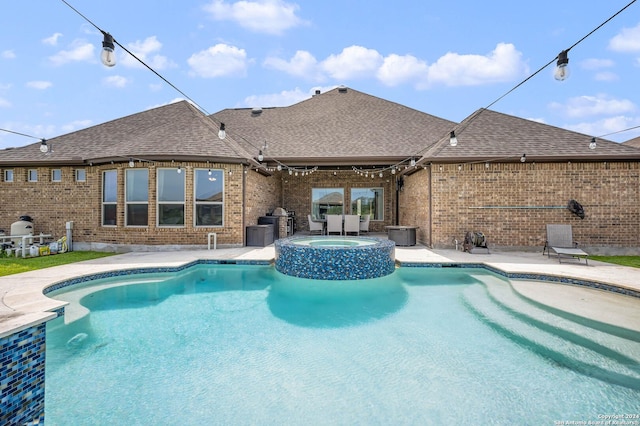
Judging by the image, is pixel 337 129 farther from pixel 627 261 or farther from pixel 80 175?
pixel 627 261

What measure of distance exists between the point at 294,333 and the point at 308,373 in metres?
1.02

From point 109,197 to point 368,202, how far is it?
1053cm

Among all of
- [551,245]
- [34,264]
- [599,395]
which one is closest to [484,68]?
[551,245]

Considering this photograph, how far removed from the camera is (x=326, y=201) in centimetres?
1455

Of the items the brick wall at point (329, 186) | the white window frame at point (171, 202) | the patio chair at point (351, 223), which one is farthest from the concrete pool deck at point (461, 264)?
the brick wall at point (329, 186)

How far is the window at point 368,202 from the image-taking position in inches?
567

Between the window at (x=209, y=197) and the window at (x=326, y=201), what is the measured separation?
19.3ft

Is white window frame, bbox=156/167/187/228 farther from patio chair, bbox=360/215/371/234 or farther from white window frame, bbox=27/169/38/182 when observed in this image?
patio chair, bbox=360/215/371/234

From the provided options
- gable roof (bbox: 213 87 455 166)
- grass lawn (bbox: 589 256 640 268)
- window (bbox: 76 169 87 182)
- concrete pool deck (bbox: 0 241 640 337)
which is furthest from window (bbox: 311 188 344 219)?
grass lawn (bbox: 589 256 640 268)

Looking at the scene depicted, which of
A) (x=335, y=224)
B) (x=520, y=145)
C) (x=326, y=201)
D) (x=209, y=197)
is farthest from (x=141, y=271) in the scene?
(x=520, y=145)

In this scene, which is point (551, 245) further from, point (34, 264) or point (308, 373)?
point (34, 264)

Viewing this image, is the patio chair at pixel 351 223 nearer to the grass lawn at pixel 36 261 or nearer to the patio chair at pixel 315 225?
the patio chair at pixel 315 225

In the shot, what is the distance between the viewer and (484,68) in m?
12.5

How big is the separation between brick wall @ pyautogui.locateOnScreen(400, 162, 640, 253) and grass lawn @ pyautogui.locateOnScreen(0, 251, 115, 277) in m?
10.4
